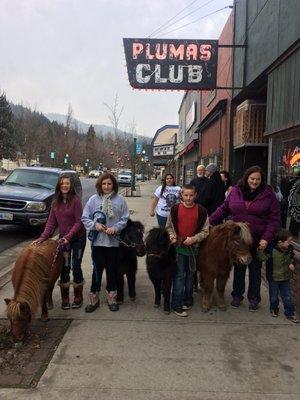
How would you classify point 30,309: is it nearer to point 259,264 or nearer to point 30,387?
point 30,387

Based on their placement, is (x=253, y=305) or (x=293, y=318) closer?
(x=293, y=318)

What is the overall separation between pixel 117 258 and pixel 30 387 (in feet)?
7.58

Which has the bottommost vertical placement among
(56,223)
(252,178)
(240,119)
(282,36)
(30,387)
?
(30,387)

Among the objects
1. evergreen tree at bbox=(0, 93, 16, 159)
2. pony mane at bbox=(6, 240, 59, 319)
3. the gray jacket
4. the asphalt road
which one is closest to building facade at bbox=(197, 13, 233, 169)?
the asphalt road

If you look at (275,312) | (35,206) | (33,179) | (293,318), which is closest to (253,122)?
(35,206)

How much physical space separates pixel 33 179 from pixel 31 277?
29.2 feet

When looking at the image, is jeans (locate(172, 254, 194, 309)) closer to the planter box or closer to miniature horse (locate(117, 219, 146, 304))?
miniature horse (locate(117, 219, 146, 304))

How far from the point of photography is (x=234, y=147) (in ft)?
43.8

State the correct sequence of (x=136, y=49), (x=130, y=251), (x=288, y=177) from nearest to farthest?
(x=130, y=251)
(x=288, y=177)
(x=136, y=49)

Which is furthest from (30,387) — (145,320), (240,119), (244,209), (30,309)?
(240,119)

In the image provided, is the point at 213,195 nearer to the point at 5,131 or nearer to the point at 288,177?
the point at 288,177

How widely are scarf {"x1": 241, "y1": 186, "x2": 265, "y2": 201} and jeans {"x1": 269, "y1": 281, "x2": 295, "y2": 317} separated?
1023 millimetres

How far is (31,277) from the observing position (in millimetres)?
4871

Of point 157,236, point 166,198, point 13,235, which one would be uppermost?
point 166,198
